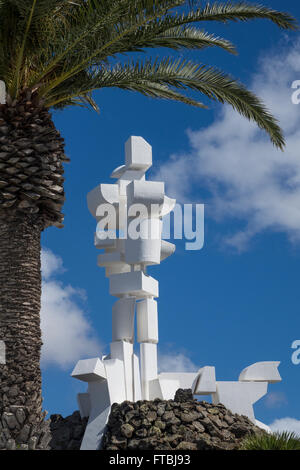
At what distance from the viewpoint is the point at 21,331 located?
42.0ft

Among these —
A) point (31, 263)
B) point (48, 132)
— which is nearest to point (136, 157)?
point (48, 132)

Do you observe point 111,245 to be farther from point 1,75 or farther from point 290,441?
point 290,441

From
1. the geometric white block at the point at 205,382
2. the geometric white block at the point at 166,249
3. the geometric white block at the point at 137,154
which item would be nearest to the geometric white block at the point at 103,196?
the geometric white block at the point at 137,154

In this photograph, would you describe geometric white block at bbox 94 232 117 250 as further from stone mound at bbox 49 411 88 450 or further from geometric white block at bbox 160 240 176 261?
stone mound at bbox 49 411 88 450

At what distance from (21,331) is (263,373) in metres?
5.81

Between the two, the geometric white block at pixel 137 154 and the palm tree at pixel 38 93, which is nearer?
the palm tree at pixel 38 93

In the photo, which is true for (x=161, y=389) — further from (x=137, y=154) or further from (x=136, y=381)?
(x=137, y=154)

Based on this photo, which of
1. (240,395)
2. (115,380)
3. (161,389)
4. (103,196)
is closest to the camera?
(115,380)

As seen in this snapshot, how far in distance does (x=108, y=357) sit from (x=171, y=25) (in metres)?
6.90

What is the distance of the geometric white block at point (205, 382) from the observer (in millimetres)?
14633

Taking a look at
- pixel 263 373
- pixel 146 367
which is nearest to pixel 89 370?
pixel 146 367

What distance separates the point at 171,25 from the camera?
13.7 m

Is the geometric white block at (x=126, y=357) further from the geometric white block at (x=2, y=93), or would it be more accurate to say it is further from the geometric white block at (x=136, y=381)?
the geometric white block at (x=2, y=93)

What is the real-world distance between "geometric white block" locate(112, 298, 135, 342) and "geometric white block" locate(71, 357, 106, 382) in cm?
124
